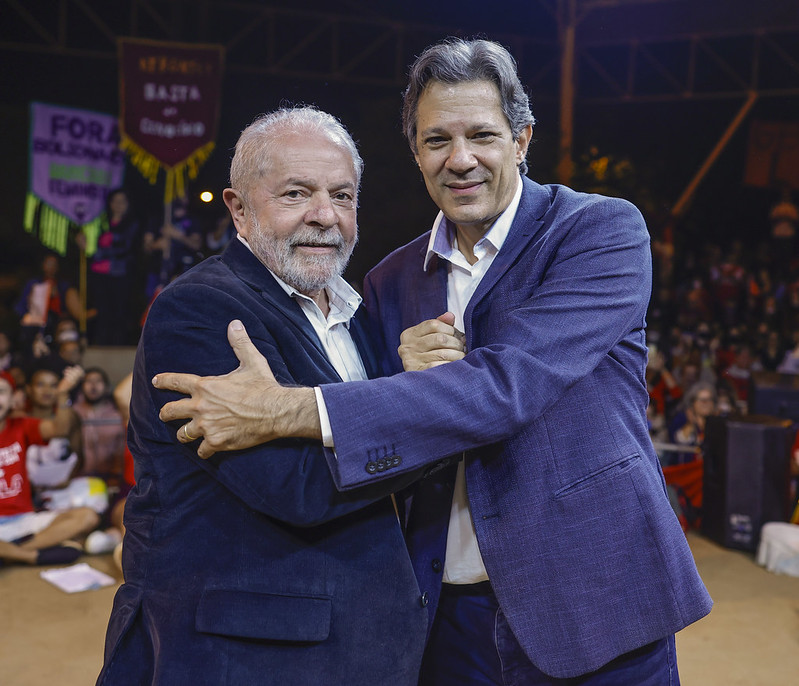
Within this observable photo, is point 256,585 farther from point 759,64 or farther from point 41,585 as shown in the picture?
point 759,64

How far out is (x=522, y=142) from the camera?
6.07ft

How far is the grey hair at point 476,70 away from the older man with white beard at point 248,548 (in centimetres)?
58

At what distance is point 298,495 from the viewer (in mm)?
1283

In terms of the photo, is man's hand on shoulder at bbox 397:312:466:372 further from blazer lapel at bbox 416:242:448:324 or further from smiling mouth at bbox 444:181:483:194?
smiling mouth at bbox 444:181:483:194

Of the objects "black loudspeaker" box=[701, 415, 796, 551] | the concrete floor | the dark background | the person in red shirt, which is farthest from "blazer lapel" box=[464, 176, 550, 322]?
the dark background

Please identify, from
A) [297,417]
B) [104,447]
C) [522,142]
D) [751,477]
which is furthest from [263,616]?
[104,447]

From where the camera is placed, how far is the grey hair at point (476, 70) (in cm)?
168

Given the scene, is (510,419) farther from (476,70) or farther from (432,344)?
(476,70)

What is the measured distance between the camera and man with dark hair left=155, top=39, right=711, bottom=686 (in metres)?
1.32

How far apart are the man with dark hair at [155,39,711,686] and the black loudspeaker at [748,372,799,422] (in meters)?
4.68

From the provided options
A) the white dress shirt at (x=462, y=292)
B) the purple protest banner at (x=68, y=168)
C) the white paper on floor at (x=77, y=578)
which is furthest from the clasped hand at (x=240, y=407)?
the purple protest banner at (x=68, y=168)

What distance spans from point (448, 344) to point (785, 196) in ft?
32.3

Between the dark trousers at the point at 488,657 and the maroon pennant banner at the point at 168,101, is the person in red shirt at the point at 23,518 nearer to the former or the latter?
the dark trousers at the point at 488,657

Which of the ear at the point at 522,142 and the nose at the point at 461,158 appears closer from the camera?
the nose at the point at 461,158
